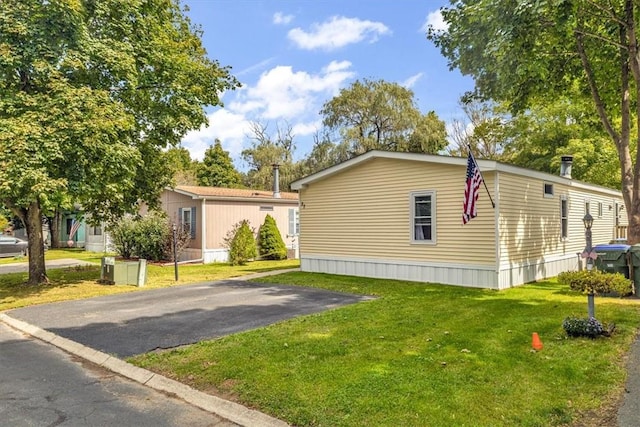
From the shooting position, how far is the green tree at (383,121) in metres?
35.5

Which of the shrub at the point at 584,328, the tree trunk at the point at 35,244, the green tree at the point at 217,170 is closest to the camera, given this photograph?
the shrub at the point at 584,328

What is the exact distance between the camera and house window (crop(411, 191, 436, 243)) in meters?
12.0

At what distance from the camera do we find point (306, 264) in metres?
15.4

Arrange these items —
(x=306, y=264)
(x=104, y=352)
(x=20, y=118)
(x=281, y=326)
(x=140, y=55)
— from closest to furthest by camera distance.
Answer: (x=104, y=352)
(x=281, y=326)
(x=20, y=118)
(x=140, y=55)
(x=306, y=264)

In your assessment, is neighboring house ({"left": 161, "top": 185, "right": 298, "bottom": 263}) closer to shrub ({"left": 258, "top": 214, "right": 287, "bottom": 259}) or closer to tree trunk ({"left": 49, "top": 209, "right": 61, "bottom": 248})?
shrub ({"left": 258, "top": 214, "right": 287, "bottom": 259})

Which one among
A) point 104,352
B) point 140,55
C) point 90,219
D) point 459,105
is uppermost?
point 459,105

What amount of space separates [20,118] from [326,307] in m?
8.18

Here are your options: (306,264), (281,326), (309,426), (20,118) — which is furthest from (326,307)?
(20,118)

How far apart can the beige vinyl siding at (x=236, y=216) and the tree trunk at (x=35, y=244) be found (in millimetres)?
7340

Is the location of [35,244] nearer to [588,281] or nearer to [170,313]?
[170,313]

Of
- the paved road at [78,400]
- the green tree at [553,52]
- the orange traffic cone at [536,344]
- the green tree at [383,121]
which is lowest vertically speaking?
the paved road at [78,400]

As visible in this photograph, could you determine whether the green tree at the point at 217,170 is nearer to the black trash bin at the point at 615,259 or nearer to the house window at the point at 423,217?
the house window at the point at 423,217

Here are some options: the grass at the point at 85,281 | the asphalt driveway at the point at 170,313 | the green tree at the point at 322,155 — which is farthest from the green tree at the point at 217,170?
the asphalt driveway at the point at 170,313

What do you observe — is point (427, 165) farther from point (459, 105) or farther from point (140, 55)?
point (459, 105)
